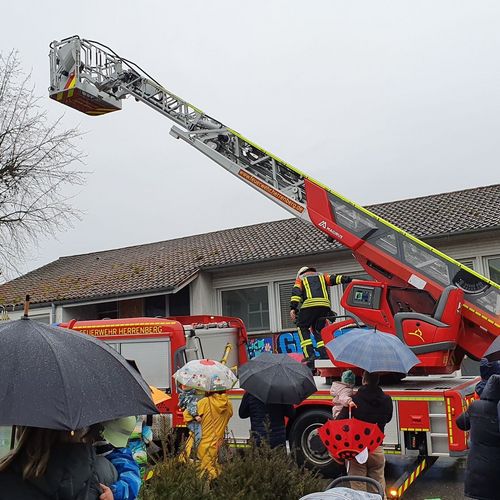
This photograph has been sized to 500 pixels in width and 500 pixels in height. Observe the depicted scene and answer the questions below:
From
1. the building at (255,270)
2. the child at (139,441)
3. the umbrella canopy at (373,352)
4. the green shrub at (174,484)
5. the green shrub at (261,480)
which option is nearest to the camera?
the green shrub at (174,484)

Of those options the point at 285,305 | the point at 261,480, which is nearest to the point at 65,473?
the point at 261,480

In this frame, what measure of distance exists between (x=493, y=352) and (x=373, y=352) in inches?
44.3

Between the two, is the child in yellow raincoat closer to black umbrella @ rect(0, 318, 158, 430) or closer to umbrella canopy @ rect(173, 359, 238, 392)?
umbrella canopy @ rect(173, 359, 238, 392)

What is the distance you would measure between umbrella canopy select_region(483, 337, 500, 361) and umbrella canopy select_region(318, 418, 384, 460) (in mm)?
1145

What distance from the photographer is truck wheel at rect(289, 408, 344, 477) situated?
7.91 metres

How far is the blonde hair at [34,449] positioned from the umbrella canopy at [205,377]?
388cm

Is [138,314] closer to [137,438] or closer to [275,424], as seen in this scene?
[275,424]

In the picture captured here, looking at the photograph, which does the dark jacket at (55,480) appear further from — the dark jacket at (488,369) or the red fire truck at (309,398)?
the dark jacket at (488,369)

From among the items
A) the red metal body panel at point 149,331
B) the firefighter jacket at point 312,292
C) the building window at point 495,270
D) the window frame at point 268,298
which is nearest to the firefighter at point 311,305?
the firefighter jacket at point 312,292

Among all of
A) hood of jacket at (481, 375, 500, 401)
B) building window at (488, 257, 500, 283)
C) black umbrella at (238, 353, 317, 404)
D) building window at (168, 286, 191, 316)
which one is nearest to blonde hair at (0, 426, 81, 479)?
hood of jacket at (481, 375, 500, 401)

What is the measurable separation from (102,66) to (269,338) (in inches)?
396

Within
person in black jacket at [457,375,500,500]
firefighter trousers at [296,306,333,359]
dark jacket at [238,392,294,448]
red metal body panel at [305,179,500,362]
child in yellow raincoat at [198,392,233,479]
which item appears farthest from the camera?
firefighter trousers at [296,306,333,359]

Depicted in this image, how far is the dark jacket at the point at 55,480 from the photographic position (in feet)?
7.74

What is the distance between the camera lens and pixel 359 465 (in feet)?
19.1
